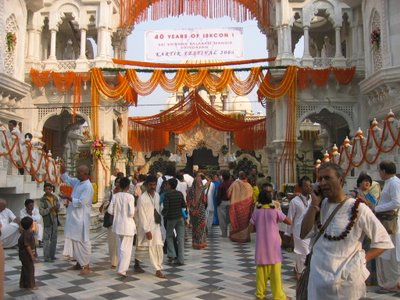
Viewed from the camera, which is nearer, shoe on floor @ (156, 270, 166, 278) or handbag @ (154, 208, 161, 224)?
shoe on floor @ (156, 270, 166, 278)

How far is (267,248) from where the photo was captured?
4812 millimetres

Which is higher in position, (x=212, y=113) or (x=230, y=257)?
(x=212, y=113)

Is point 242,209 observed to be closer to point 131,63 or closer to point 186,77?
point 186,77

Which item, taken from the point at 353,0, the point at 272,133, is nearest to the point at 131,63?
the point at 272,133

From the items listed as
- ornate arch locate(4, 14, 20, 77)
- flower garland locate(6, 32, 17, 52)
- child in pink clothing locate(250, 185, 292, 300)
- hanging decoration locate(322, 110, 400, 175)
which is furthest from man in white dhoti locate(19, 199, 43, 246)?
flower garland locate(6, 32, 17, 52)

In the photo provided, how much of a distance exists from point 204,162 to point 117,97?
15535mm

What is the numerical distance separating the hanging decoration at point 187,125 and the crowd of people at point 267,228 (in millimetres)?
7657

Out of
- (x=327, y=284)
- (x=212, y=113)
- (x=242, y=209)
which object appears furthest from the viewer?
(x=212, y=113)

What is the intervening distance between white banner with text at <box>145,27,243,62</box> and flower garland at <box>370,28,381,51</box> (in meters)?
4.80

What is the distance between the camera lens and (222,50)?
52.9ft

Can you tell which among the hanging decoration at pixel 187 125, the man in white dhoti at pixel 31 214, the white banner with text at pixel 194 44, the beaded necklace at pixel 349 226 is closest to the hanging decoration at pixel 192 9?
the white banner with text at pixel 194 44

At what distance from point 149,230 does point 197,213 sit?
2639 mm

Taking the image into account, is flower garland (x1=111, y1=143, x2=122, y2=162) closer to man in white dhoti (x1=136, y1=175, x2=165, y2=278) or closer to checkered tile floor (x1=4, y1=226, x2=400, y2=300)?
checkered tile floor (x1=4, y1=226, x2=400, y2=300)

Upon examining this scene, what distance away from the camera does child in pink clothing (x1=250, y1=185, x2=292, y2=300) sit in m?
4.79
